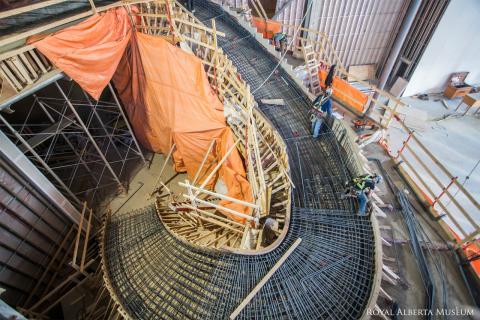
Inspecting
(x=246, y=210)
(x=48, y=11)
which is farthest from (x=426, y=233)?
(x=48, y=11)

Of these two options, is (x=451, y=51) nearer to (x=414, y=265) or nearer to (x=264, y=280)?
(x=414, y=265)

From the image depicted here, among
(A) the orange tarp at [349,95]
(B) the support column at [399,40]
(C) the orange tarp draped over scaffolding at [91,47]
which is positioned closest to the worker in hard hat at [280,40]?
(A) the orange tarp at [349,95]

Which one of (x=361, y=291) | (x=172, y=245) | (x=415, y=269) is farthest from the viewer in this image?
(x=172, y=245)

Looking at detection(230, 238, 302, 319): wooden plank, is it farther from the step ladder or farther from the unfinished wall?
the unfinished wall

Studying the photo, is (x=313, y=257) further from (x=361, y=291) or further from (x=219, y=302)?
(x=219, y=302)

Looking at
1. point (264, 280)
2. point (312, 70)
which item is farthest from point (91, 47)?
point (312, 70)

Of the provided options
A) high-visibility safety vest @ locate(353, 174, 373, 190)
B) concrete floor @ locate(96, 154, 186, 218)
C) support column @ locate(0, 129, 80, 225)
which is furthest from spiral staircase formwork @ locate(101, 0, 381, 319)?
concrete floor @ locate(96, 154, 186, 218)
